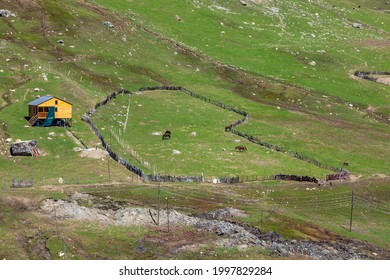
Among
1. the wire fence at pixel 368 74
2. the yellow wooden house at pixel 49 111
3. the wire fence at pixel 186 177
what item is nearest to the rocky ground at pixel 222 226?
the wire fence at pixel 186 177

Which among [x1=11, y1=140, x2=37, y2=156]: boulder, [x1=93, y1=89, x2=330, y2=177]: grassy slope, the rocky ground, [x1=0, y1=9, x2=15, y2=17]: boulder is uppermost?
[x1=0, y1=9, x2=15, y2=17]: boulder

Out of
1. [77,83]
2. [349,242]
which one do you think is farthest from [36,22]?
[349,242]

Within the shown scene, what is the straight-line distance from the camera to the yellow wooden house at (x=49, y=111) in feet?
366

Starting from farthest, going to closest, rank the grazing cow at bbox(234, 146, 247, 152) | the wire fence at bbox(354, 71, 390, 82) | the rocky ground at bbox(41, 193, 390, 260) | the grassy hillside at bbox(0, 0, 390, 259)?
the wire fence at bbox(354, 71, 390, 82), the grazing cow at bbox(234, 146, 247, 152), the grassy hillside at bbox(0, 0, 390, 259), the rocky ground at bbox(41, 193, 390, 260)

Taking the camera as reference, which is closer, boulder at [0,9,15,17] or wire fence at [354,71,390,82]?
boulder at [0,9,15,17]

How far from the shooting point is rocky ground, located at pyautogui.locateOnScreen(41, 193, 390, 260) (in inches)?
2842

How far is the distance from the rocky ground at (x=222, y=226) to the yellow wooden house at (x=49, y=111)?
35.1 meters

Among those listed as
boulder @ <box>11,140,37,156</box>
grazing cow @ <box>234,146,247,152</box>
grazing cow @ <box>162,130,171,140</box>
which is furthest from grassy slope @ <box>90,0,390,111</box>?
boulder @ <box>11,140,37,156</box>

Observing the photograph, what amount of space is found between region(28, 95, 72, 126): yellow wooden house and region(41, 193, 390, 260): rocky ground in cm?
3514

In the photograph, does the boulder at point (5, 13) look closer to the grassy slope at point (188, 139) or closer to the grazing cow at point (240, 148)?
the grassy slope at point (188, 139)

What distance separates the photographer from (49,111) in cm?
11138

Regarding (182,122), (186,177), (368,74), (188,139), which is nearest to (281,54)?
(368,74)

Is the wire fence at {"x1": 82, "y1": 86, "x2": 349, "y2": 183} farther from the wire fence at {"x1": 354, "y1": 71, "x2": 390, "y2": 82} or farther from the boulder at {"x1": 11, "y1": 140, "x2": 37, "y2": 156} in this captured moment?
the wire fence at {"x1": 354, "y1": 71, "x2": 390, "y2": 82}

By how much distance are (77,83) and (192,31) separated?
60719 millimetres
